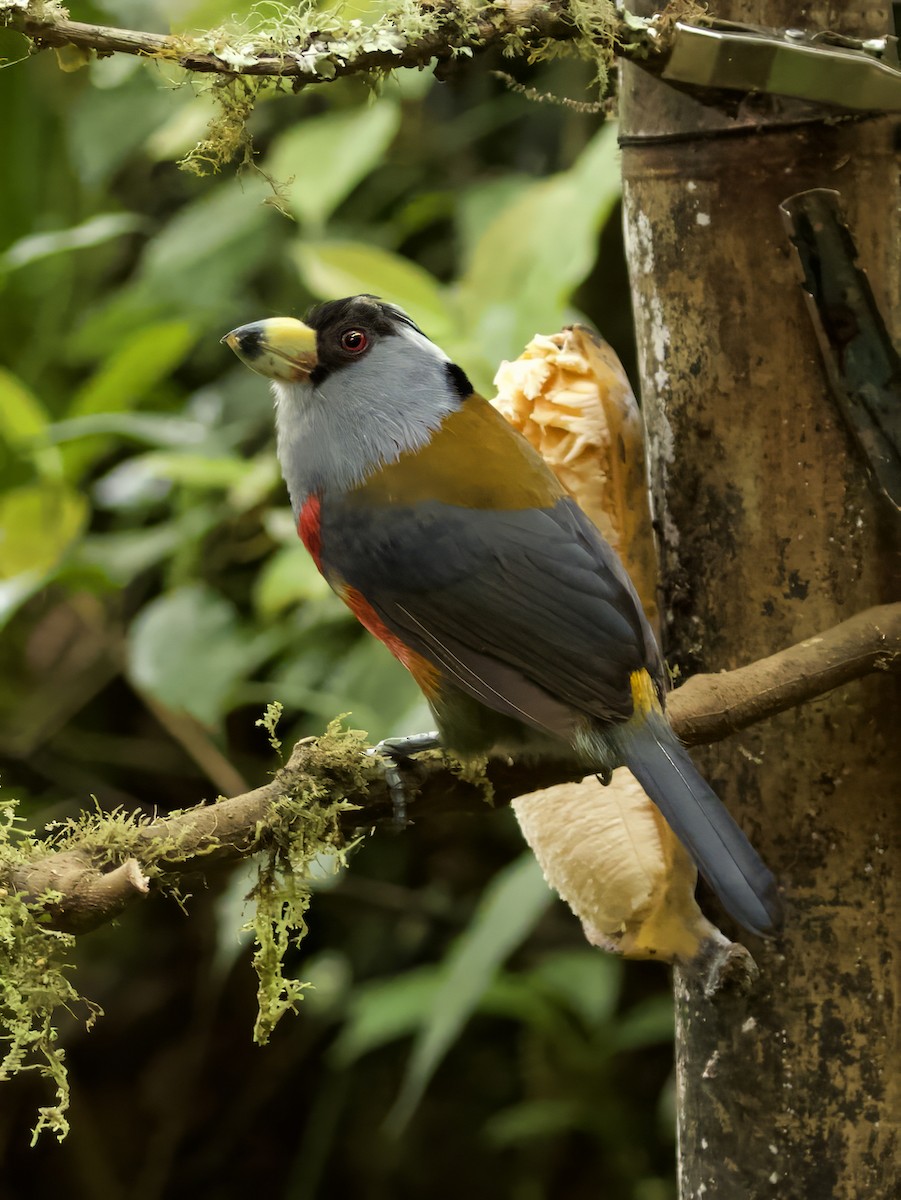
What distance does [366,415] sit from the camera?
1008 mm

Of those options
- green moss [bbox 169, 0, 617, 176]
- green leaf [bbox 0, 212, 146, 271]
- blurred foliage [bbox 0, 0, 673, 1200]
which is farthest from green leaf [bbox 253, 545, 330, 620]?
green moss [bbox 169, 0, 617, 176]

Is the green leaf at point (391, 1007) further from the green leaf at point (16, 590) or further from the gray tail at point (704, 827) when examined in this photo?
the gray tail at point (704, 827)

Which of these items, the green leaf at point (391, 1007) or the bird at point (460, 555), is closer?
the bird at point (460, 555)

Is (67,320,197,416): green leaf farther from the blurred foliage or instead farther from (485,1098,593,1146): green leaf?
(485,1098,593,1146): green leaf

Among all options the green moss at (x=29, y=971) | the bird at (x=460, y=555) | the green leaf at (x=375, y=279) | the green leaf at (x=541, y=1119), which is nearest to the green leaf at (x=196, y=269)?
the green leaf at (x=375, y=279)

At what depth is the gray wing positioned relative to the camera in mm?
924

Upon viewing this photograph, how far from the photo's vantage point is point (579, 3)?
2.59ft

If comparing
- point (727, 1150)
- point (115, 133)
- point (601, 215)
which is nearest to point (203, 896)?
point (115, 133)

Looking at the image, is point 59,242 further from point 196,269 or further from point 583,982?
point 583,982

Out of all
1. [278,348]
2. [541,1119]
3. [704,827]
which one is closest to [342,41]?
[278,348]

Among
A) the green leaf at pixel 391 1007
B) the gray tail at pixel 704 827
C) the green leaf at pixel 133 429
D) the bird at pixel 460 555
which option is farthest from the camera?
the green leaf at pixel 391 1007

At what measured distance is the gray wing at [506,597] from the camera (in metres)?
0.92

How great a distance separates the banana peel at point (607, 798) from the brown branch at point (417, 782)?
0.19ft

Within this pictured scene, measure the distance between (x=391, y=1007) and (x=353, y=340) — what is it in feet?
4.02
